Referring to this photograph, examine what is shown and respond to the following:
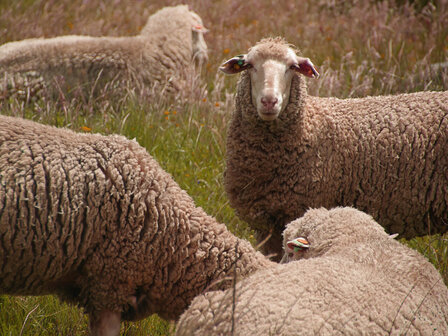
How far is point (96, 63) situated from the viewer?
643cm

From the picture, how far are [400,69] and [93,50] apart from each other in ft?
11.4

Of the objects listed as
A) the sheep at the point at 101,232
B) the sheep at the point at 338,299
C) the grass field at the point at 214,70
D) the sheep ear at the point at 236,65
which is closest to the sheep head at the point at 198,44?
the grass field at the point at 214,70

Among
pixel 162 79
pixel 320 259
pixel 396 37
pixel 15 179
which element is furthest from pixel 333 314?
pixel 396 37

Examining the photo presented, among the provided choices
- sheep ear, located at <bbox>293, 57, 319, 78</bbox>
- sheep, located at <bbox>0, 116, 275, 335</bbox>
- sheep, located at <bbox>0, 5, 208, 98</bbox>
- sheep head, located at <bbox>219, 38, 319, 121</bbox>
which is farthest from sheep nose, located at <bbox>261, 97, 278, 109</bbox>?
sheep, located at <bbox>0, 5, 208, 98</bbox>

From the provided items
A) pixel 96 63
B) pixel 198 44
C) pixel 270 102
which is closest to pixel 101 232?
pixel 270 102

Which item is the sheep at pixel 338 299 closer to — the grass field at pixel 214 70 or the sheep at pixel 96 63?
the grass field at pixel 214 70

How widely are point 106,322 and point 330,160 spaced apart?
1.94 meters

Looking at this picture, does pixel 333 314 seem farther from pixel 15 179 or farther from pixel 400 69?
pixel 400 69

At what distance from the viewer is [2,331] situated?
321cm

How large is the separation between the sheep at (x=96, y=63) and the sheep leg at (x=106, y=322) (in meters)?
3.41

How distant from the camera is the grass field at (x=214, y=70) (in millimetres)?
4078

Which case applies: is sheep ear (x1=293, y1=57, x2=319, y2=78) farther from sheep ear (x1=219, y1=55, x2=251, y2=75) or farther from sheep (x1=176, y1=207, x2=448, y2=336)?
sheep (x1=176, y1=207, x2=448, y2=336)

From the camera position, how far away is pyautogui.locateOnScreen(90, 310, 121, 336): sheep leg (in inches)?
116

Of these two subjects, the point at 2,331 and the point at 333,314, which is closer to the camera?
the point at 333,314
